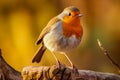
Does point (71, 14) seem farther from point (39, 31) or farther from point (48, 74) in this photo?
point (39, 31)

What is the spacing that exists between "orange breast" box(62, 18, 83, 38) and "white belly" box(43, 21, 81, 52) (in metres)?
0.02

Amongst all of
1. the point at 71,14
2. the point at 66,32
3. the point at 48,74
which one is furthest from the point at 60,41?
the point at 48,74

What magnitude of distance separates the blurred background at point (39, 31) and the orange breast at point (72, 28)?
156 cm

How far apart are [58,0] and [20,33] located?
1.46ft

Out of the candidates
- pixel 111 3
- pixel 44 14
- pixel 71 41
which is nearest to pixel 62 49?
pixel 71 41

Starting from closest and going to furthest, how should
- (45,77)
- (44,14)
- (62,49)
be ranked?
(45,77) < (62,49) < (44,14)

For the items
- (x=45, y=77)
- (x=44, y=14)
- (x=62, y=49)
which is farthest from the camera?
(x=44, y=14)

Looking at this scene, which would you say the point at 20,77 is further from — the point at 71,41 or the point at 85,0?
the point at 85,0

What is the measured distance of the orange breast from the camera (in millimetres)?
4223

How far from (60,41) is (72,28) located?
108 mm

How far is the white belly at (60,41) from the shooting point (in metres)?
4.26

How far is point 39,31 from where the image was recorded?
19.5ft

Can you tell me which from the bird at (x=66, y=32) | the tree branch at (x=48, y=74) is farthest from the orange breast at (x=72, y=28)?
the tree branch at (x=48, y=74)

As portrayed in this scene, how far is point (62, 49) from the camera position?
4.29m
